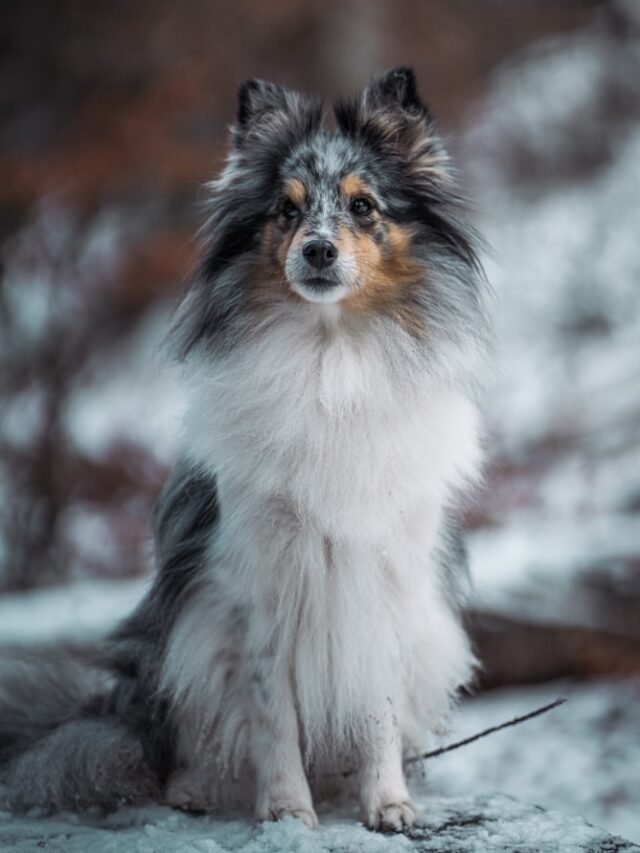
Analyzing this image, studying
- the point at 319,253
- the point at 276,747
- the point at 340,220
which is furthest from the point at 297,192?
the point at 276,747

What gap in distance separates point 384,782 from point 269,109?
6.88 feet

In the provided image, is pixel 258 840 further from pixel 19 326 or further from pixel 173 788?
pixel 19 326

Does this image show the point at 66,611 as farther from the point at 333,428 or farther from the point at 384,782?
the point at 333,428

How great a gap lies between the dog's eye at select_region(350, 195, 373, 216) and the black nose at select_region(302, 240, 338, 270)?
216mm

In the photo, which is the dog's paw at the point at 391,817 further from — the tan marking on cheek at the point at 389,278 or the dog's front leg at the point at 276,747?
the tan marking on cheek at the point at 389,278

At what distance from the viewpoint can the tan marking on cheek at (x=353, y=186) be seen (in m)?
3.04

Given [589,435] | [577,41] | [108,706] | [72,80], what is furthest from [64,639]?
[577,41]

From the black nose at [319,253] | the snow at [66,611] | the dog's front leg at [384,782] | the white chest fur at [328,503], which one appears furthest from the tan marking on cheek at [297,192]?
the snow at [66,611]

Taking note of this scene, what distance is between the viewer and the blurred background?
18.4ft

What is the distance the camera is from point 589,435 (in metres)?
8.38

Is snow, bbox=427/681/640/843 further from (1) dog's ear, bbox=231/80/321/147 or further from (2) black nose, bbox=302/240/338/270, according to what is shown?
(1) dog's ear, bbox=231/80/321/147

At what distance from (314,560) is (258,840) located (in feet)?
2.42

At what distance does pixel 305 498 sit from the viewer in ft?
9.19

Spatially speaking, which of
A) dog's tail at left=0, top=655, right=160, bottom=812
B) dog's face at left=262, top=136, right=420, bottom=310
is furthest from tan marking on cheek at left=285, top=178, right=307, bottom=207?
dog's tail at left=0, top=655, right=160, bottom=812
